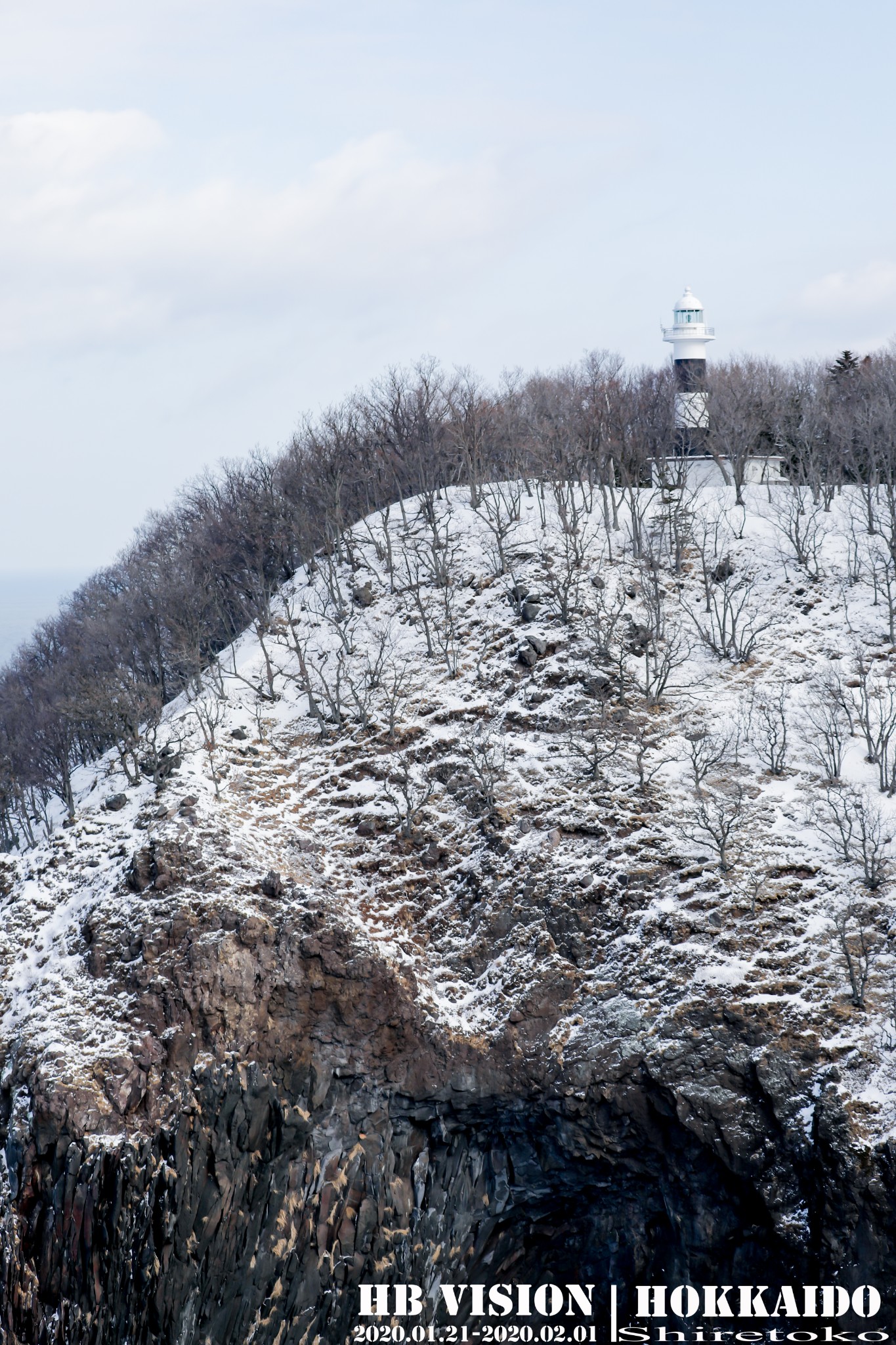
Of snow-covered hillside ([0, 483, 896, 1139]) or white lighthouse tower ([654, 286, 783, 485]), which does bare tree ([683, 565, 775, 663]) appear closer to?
snow-covered hillside ([0, 483, 896, 1139])

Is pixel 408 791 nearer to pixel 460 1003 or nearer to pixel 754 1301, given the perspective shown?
pixel 460 1003

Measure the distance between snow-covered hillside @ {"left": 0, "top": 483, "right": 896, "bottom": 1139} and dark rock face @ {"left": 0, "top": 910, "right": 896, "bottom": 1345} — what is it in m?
0.61

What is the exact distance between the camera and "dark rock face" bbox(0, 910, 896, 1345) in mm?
18344

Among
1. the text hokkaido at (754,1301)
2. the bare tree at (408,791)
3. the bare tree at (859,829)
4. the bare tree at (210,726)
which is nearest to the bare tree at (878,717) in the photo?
the bare tree at (859,829)

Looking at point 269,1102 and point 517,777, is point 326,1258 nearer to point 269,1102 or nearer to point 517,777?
point 269,1102

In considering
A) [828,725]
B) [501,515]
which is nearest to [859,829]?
[828,725]

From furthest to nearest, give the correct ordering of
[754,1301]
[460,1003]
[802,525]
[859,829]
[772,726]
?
[802,525]
[772,726]
[859,829]
[460,1003]
[754,1301]

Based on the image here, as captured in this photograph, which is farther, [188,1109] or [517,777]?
[517,777]

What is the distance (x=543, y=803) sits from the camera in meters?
26.0

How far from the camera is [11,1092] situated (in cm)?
2138

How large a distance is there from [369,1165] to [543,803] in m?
9.54

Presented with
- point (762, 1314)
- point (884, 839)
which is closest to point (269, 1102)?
point (762, 1314)

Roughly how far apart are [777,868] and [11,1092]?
57.3 feet

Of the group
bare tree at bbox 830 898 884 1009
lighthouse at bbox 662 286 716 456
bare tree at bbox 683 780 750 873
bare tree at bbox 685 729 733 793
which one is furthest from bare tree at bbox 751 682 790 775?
lighthouse at bbox 662 286 716 456
